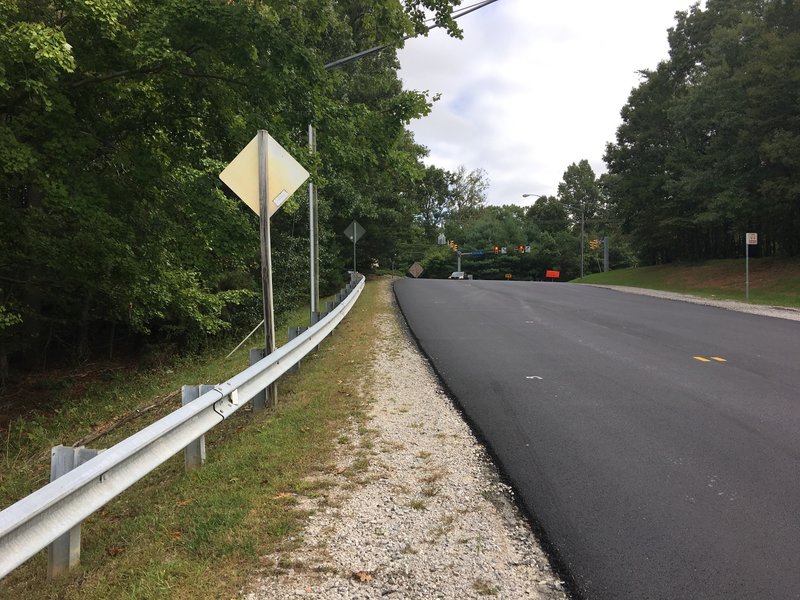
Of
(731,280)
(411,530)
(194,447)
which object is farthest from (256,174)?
(731,280)

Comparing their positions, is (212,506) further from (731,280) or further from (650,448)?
(731,280)

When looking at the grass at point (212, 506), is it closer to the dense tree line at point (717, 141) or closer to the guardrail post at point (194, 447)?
the guardrail post at point (194, 447)

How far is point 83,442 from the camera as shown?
7320mm

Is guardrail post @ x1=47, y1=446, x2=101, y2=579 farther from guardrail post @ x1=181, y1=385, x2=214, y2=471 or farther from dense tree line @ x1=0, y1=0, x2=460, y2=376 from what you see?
dense tree line @ x1=0, y1=0, x2=460, y2=376

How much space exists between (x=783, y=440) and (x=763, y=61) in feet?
92.6

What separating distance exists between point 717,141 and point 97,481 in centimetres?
3549

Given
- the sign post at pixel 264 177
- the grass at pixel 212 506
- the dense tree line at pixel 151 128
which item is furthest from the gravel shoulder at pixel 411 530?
the dense tree line at pixel 151 128

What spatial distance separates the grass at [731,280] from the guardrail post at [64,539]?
2081cm

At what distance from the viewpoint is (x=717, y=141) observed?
31.2 metres

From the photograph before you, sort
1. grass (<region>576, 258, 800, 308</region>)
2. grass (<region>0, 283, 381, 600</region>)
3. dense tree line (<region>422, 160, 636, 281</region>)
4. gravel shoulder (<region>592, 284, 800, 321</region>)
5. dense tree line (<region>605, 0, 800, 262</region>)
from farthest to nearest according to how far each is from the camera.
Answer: dense tree line (<region>422, 160, 636, 281</region>), dense tree line (<region>605, 0, 800, 262</region>), grass (<region>576, 258, 800, 308</region>), gravel shoulder (<region>592, 284, 800, 321</region>), grass (<region>0, 283, 381, 600</region>)

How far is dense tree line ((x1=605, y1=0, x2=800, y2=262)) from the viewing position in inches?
1031

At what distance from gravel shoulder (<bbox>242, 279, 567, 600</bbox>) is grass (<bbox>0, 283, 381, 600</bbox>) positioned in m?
0.15

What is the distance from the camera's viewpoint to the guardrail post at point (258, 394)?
614 cm

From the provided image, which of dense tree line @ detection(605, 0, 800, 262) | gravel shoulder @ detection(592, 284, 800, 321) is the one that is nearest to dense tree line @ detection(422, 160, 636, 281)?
dense tree line @ detection(605, 0, 800, 262)
